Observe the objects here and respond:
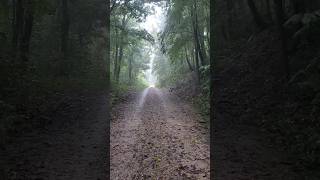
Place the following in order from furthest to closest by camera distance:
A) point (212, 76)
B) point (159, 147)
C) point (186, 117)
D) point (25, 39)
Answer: point (212, 76)
point (25, 39)
point (186, 117)
point (159, 147)

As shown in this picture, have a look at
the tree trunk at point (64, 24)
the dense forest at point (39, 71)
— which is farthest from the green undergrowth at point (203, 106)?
the tree trunk at point (64, 24)

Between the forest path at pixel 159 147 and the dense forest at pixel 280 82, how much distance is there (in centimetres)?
118

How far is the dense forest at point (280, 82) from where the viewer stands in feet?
30.8

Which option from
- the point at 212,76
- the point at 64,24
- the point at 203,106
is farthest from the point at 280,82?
the point at 64,24

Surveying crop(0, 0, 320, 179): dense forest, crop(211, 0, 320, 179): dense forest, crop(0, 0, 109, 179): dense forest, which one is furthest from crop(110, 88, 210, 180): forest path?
crop(0, 0, 109, 179): dense forest

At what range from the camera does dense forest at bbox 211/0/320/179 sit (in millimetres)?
9391

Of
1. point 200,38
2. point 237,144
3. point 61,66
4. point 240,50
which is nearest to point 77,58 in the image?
point 61,66

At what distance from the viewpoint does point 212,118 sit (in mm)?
13484

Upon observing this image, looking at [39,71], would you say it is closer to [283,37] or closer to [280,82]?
[280,82]

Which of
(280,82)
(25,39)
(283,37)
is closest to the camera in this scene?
(283,37)

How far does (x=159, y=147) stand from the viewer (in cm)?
966

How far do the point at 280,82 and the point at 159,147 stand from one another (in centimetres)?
583

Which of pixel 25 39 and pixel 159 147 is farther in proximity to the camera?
pixel 25 39

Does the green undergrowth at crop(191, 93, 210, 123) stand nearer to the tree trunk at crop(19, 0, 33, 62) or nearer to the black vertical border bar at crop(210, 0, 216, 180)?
the black vertical border bar at crop(210, 0, 216, 180)
